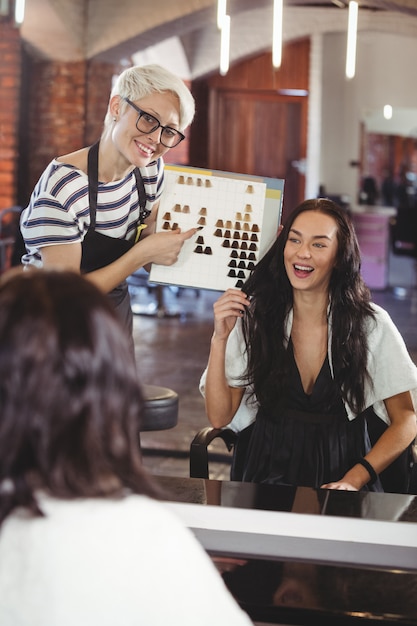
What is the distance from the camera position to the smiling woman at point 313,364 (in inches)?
82.3

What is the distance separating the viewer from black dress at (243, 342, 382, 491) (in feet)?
6.86

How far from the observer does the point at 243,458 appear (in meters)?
2.21

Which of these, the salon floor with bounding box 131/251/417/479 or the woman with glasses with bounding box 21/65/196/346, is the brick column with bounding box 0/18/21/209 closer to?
the salon floor with bounding box 131/251/417/479

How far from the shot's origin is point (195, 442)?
207 cm

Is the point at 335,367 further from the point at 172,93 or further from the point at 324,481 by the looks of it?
the point at 172,93

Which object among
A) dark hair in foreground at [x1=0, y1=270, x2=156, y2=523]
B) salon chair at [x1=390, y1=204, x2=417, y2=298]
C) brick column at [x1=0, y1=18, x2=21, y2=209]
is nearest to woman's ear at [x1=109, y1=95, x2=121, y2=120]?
dark hair in foreground at [x1=0, y1=270, x2=156, y2=523]

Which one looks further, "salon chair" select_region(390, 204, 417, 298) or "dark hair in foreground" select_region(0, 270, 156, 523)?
"salon chair" select_region(390, 204, 417, 298)

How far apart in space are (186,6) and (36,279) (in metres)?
7.26

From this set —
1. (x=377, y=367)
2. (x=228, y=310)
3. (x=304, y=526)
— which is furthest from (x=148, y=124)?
(x=304, y=526)

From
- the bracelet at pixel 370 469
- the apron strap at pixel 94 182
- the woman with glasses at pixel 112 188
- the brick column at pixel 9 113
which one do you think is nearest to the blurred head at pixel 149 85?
the woman with glasses at pixel 112 188

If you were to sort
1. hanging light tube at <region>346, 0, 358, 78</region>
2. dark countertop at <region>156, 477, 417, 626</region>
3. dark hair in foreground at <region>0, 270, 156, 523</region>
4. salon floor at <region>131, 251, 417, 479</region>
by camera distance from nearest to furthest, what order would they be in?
dark hair in foreground at <region>0, 270, 156, 523</region> → dark countertop at <region>156, 477, 417, 626</region> → salon floor at <region>131, 251, 417, 479</region> → hanging light tube at <region>346, 0, 358, 78</region>

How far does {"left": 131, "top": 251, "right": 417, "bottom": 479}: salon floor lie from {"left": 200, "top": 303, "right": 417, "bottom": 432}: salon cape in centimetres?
173

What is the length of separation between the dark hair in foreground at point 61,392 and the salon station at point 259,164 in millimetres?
166

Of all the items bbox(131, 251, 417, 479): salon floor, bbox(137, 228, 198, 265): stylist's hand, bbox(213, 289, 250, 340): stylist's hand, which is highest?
bbox(137, 228, 198, 265): stylist's hand
